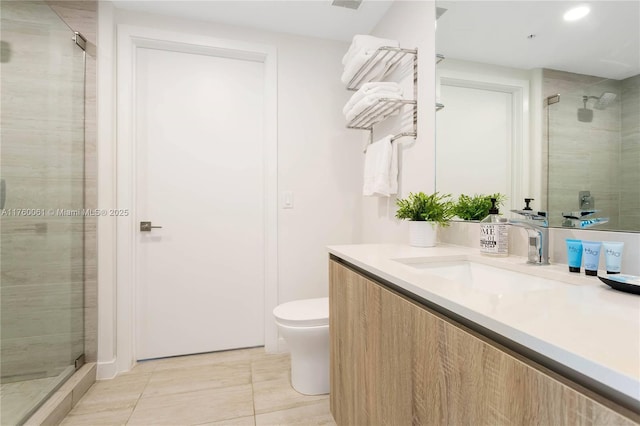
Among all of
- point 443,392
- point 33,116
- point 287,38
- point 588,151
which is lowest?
point 443,392

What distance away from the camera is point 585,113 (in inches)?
35.7

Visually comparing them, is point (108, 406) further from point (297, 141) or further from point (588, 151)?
point (588, 151)

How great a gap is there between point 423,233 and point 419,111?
69cm

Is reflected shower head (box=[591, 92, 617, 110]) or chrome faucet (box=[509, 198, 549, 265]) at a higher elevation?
reflected shower head (box=[591, 92, 617, 110])

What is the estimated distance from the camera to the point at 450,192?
146 cm

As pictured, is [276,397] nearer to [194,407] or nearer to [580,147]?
[194,407]

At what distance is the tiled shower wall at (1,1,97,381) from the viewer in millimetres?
1382

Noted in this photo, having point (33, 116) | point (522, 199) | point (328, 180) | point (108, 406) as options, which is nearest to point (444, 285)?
point (522, 199)

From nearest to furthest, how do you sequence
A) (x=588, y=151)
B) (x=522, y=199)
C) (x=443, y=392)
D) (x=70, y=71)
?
(x=443, y=392) → (x=588, y=151) → (x=522, y=199) → (x=70, y=71)

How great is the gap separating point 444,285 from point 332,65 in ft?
6.77

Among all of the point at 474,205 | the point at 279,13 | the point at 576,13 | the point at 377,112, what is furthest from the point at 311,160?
the point at 576,13

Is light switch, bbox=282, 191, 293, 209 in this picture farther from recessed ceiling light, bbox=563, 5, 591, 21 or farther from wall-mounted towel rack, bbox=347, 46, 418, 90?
recessed ceiling light, bbox=563, 5, 591, 21

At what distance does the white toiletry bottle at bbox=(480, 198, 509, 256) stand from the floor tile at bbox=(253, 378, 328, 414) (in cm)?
118

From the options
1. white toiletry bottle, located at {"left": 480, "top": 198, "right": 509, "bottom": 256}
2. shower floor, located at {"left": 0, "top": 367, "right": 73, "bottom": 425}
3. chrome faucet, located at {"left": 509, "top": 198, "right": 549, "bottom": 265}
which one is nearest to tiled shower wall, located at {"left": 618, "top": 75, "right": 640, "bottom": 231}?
chrome faucet, located at {"left": 509, "top": 198, "right": 549, "bottom": 265}
